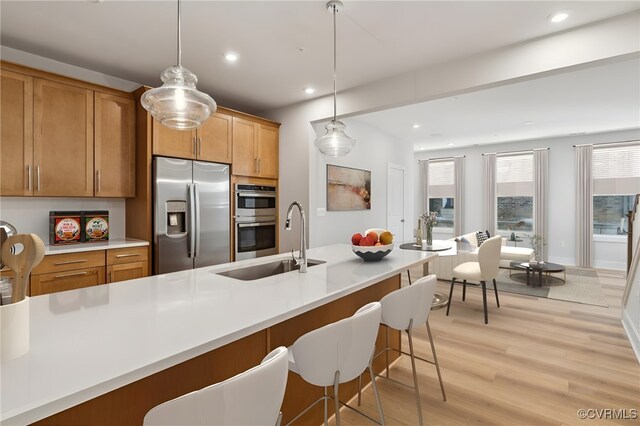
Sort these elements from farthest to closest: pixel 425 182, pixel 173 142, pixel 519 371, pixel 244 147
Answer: pixel 425 182
pixel 244 147
pixel 173 142
pixel 519 371

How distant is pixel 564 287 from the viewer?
5.05m

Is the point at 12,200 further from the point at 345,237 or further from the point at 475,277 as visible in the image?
the point at 475,277

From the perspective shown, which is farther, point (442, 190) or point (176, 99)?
point (442, 190)

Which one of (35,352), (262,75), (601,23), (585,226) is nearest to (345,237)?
(262,75)

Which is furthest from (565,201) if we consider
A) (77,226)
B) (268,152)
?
(77,226)

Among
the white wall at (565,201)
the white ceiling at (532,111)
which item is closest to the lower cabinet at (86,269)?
the white ceiling at (532,111)

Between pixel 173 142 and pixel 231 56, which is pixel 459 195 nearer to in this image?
pixel 231 56

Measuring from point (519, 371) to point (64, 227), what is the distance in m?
4.12

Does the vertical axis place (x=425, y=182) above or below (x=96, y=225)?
above

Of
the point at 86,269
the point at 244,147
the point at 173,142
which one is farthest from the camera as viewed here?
the point at 244,147

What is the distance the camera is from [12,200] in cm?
294

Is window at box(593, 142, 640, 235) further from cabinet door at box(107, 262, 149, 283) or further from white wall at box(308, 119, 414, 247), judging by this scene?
cabinet door at box(107, 262, 149, 283)

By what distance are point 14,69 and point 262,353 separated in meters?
3.11

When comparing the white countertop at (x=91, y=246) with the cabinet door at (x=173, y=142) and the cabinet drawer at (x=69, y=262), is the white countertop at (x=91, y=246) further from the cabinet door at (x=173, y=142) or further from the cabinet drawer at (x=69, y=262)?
the cabinet door at (x=173, y=142)
